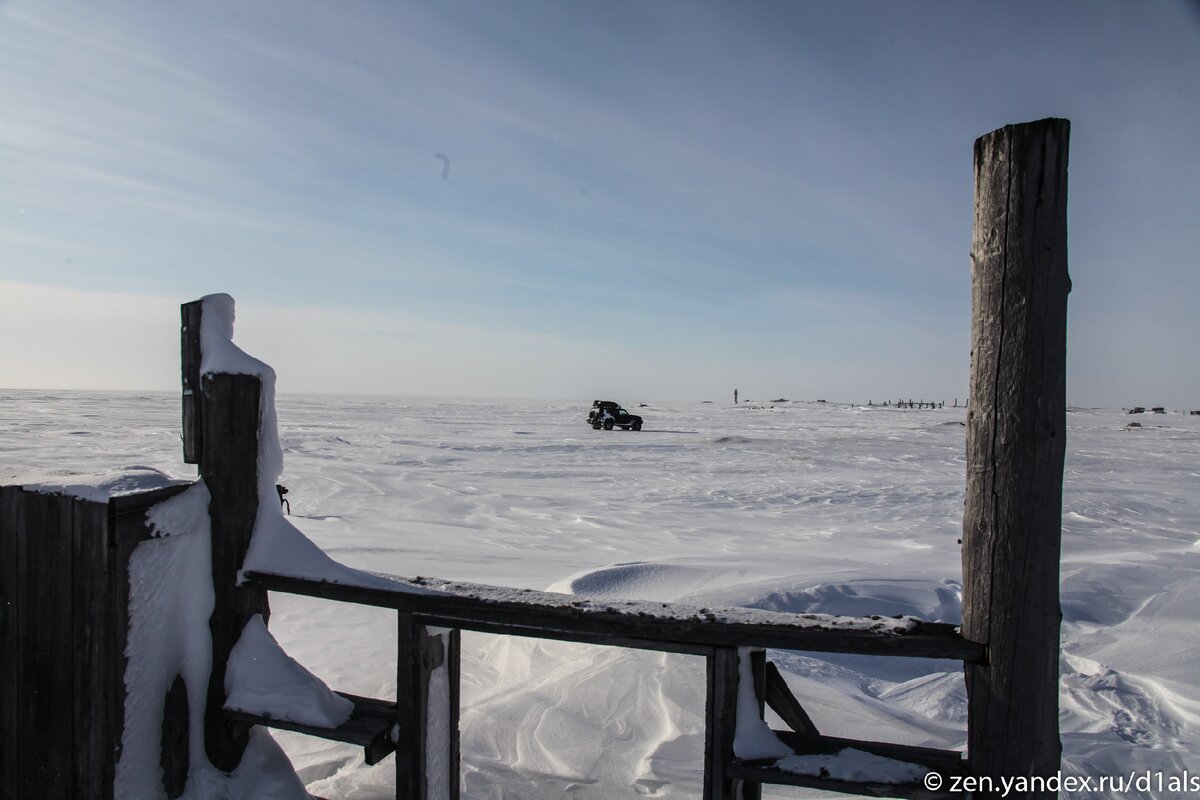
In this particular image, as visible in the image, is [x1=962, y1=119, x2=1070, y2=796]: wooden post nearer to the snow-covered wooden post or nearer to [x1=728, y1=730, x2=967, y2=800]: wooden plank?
[x1=728, y1=730, x2=967, y2=800]: wooden plank

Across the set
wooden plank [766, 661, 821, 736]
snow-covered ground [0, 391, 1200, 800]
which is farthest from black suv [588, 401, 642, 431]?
wooden plank [766, 661, 821, 736]

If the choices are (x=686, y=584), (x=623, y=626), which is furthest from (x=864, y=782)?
(x=686, y=584)

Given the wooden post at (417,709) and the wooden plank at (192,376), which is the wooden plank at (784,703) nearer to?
the wooden post at (417,709)

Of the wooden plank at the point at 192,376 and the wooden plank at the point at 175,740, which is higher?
the wooden plank at the point at 192,376

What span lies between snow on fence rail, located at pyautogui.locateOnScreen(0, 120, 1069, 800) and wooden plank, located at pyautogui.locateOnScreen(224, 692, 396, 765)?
0.03ft

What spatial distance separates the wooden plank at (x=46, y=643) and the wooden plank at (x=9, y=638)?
3 centimetres

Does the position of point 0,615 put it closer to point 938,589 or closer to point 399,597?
point 399,597

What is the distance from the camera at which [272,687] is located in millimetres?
2646

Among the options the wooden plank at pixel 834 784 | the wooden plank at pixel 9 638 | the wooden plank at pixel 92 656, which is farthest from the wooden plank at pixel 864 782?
Result: the wooden plank at pixel 9 638

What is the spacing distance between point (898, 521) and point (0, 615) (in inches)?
413

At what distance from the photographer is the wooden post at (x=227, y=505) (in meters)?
2.68

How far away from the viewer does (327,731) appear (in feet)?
8.20

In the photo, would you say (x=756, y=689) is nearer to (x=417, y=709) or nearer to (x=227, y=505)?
(x=417, y=709)

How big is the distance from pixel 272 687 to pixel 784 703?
6.29ft
